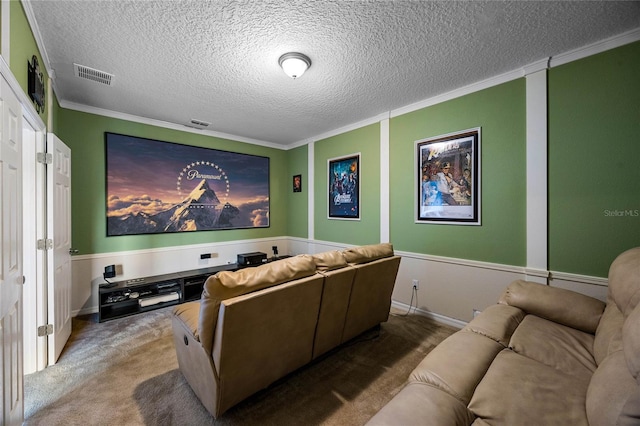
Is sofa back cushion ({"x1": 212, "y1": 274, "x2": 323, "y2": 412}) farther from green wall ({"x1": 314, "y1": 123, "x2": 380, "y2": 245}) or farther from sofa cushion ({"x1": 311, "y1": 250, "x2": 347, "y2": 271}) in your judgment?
green wall ({"x1": 314, "y1": 123, "x2": 380, "y2": 245})

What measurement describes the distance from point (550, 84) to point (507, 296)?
1.95 m

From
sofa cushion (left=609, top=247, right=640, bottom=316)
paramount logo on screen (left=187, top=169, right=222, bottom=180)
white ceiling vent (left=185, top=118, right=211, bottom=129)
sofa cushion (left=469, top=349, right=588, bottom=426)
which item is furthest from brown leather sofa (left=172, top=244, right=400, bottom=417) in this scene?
white ceiling vent (left=185, top=118, right=211, bottom=129)

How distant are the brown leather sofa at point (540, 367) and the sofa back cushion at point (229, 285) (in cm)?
88

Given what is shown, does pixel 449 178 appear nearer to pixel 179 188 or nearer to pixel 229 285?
pixel 229 285

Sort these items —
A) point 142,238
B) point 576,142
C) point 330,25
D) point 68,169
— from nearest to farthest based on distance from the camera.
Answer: point 330,25 < point 576,142 < point 68,169 < point 142,238

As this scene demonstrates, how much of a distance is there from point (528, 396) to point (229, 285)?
1.51 m

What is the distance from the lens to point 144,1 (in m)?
1.65

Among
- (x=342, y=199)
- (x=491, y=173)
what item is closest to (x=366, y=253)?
(x=491, y=173)

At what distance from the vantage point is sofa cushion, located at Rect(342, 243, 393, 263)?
83.3 inches

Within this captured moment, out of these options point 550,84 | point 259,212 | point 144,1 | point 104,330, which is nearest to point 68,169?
point 104,330

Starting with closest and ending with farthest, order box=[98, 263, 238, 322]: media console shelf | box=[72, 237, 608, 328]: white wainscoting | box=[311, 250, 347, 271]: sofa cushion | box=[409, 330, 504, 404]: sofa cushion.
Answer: box=[409, 330, 504, 404]: sofa cushion, box=[311, 250, 347, 271]: sofa cushion, box=[72, 237, 608, 328]: white wainscoting, box=[98, 263, 238, 322]: media console shelf

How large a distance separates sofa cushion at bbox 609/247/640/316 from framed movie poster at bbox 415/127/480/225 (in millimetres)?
1151

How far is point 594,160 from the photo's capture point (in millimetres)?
2115

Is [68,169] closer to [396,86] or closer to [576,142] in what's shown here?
[396,86]
